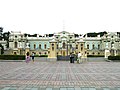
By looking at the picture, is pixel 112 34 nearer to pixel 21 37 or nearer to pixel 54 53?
pixel 21 37

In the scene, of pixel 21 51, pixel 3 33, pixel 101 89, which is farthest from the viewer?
pixel 3 33

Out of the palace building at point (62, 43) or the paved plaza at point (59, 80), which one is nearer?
the paved plaza at point (59, 80)

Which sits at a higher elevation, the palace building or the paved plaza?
the palace building

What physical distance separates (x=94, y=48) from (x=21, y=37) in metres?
30.2

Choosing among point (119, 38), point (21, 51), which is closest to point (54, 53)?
point (21, 51)

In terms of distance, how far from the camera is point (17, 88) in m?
10.4

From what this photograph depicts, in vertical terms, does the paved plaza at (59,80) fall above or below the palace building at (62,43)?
Result: below

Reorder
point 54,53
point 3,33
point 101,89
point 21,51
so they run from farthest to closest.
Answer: point 3,33 → point 21,51 → point 54,53 → point 101,89

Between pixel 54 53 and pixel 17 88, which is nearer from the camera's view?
pixel 17 88

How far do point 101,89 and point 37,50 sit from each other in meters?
96.7

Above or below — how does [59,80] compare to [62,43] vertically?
below

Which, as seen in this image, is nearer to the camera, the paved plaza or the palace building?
the paved plaza

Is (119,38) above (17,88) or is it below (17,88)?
above

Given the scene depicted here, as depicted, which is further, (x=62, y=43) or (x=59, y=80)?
(x=62, y=43)
